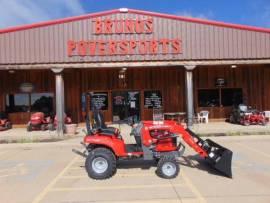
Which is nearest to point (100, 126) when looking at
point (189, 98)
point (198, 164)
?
point (198, 164)

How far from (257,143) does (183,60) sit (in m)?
6.48

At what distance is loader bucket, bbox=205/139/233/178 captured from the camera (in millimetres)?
9188

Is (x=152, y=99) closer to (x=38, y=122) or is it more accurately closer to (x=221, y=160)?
(x=38, y=122)

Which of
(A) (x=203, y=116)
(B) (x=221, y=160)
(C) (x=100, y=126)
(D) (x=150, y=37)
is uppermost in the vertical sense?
(D) (x=150, y=37)

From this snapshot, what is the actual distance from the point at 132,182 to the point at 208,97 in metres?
16.3

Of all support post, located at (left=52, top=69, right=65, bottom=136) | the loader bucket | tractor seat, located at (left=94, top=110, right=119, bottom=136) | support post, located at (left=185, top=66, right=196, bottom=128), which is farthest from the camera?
support post, located at (left=185, top=66, right=196, bottom=128)

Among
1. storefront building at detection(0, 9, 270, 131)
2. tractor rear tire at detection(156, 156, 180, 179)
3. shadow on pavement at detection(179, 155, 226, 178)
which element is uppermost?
storefront building at detection(0, 9, 270, 131)

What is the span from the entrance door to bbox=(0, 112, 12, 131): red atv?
5675 mm

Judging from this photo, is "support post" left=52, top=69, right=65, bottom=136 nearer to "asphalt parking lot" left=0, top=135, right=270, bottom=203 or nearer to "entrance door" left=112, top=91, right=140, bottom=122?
"entrance door" left=112, top=91, right=140, bottom=122

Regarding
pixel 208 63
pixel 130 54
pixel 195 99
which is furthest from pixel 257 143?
pixel 195 99

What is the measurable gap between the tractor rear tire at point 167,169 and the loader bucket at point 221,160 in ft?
2.81

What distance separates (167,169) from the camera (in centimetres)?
929

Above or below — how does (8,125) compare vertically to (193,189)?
above

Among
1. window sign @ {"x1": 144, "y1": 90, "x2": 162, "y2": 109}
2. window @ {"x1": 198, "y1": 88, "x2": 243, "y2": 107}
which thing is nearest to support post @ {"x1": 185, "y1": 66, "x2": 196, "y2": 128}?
window sign @ {"x1": 144, "y1": 90, "x2": 162, "y2": 109}
